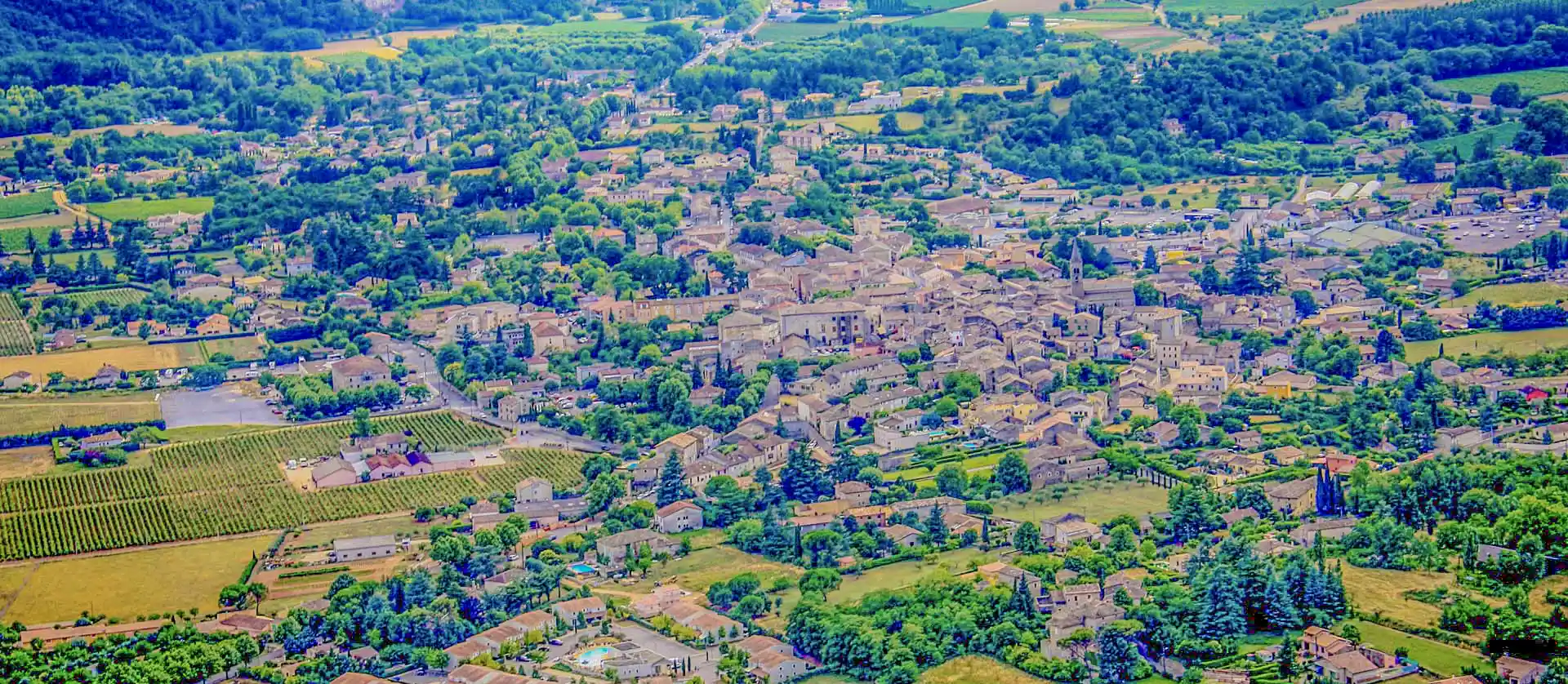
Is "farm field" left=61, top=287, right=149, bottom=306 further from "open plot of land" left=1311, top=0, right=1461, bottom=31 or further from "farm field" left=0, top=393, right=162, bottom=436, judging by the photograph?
"open plot of land" left=1311, top=0, right=1461, bottom=31

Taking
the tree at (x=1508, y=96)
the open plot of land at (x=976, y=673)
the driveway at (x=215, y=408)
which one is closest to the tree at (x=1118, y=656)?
the open plot of land at (x=976, y=673)

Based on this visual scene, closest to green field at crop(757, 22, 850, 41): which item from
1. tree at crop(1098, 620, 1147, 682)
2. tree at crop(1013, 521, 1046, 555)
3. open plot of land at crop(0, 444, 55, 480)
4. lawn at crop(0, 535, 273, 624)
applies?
open plot of land at crop(0, 444, 55, 480)

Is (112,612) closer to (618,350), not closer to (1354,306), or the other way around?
(618,350)

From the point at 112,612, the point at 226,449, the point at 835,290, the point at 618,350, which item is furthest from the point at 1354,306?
the point at 112,612

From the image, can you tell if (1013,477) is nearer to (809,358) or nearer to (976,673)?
(976,673)

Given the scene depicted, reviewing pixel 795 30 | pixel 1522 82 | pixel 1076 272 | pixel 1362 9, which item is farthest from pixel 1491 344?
pixel 795 30

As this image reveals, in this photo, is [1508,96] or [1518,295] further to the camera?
[1508,96]
